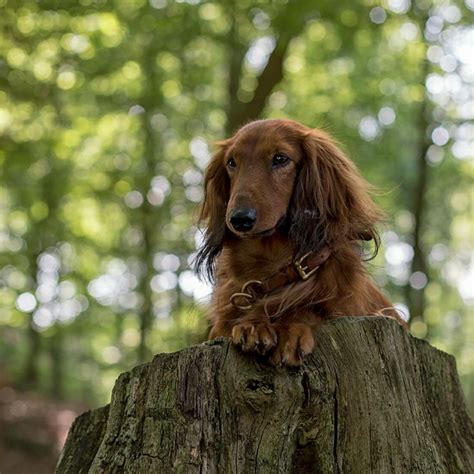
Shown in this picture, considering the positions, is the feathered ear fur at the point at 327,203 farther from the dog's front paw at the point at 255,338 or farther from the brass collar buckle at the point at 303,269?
the dog's front paw at the point at 255,338

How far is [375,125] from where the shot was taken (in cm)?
1280

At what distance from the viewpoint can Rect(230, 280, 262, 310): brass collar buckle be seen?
3352 millimetres

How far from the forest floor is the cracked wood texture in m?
9.81

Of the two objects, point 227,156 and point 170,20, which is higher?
point 170,20

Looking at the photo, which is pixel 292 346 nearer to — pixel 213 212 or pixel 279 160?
pixel 279 160

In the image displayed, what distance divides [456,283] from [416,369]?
21.5 meters

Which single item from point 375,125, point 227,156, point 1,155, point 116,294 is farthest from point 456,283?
point 227,156

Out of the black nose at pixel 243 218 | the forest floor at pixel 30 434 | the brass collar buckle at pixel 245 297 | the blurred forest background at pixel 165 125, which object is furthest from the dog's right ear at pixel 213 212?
the forest floor at pixel 30 434

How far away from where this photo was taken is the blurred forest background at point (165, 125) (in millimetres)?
8352

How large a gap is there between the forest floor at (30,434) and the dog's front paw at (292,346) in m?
9.86

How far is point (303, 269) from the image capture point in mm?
3297

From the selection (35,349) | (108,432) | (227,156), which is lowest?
(35,349)

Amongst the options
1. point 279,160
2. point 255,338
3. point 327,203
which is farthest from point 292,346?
point 279,160

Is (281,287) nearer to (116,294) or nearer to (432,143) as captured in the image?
Answer: (432,143)
